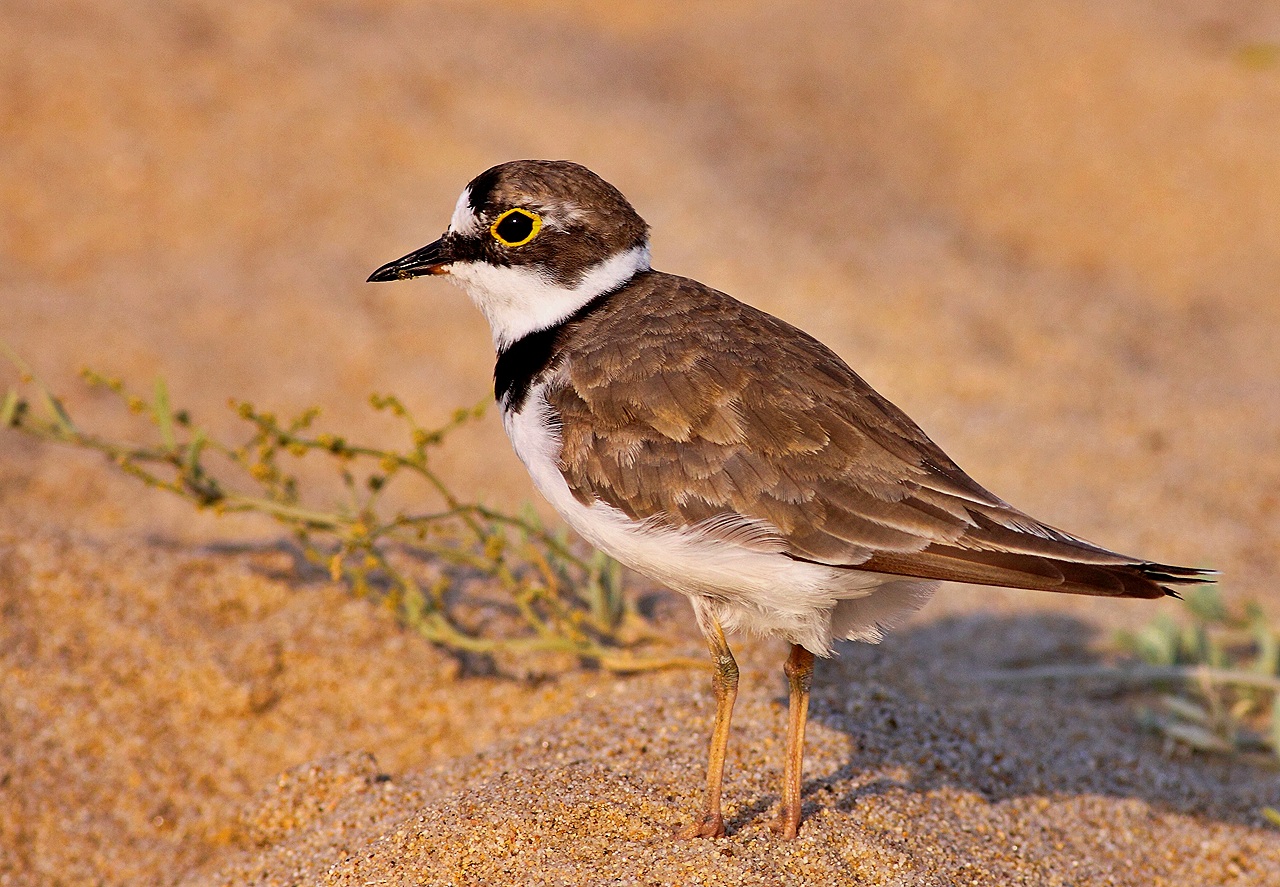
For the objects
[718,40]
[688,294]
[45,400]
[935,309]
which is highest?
[718,40]

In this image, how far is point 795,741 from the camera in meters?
3.43

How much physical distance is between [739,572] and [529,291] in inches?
44.2

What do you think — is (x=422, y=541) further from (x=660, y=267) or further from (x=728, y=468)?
(x=660, y=267)

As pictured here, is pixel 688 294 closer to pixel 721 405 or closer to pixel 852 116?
pixel 721 405

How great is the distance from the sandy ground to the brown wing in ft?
2.73

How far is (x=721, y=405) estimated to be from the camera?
3334 mm

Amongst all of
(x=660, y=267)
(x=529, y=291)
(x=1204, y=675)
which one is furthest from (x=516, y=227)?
(x=660, y=267)

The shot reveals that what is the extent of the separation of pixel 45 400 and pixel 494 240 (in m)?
1.89

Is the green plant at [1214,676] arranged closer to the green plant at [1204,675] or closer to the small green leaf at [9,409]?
the green plant at [1204,675]

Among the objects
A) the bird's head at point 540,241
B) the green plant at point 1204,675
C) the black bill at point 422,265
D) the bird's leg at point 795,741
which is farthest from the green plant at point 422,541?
the green plant at point 1204,675

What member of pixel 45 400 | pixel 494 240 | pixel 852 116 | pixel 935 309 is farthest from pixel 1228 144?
pixel 45 400

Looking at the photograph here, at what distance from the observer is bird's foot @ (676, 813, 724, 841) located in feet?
10.6

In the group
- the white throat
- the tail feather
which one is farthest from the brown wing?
the white throat

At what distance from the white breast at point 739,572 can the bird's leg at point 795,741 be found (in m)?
0.16
